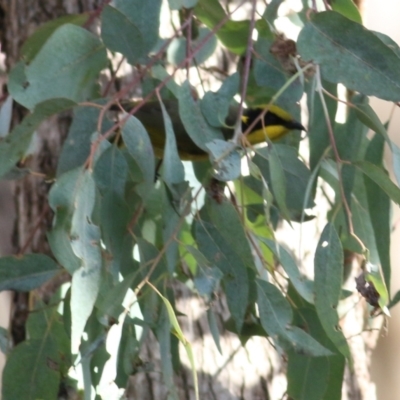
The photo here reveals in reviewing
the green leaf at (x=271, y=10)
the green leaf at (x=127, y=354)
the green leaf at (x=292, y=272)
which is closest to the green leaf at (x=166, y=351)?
the green leaf at (x=127, y=354)

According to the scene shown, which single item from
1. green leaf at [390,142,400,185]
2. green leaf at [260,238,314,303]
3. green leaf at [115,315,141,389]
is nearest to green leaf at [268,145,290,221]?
green leaf at [260,238,314,303]

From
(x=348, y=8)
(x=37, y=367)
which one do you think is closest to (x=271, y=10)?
(x=348, y=8)

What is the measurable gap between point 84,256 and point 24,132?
18 centimetres

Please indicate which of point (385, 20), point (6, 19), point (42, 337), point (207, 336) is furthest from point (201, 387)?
point (385, 20)

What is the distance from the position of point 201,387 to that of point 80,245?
659 millimetres

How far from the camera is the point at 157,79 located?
3.84 feet

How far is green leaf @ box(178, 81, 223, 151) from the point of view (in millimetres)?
885

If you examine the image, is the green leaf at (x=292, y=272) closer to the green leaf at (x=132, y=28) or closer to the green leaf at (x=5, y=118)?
the green leaf at (x=132, y=28)

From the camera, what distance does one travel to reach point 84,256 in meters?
0.78

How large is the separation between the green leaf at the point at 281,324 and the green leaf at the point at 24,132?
13.5 inches

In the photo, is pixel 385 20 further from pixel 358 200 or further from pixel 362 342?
pixel 358 200

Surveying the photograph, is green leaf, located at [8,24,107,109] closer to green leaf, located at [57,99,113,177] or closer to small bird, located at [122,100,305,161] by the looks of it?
green leaf, located at [57,99,113,177]

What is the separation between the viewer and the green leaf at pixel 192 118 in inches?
34.9

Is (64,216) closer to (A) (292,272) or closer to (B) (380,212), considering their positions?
(A) (292,272)
